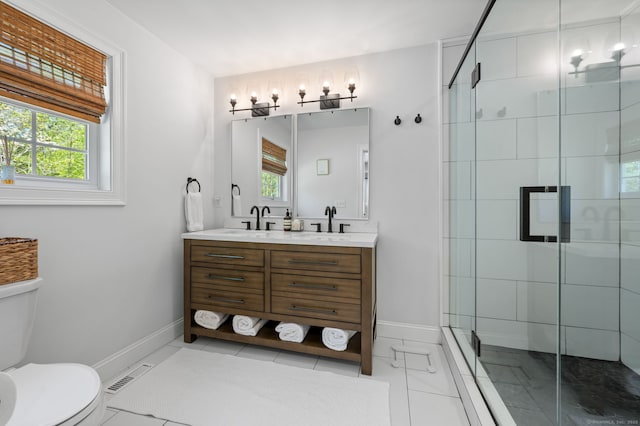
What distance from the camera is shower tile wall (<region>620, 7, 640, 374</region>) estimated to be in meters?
1.04

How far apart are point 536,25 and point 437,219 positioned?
4.32 ft

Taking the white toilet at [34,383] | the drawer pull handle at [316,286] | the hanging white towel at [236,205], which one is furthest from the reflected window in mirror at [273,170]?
the white toilet at [34,383]

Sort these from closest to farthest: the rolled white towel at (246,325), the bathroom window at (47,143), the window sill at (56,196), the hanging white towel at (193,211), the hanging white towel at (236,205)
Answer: the window sill at (56,196), the bathroom window at (47,143), the rolled white towel at (246,325), the hanging white towel at (193,211), the hanging white towel at (236,205)

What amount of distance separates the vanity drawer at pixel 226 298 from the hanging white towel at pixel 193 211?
52cm

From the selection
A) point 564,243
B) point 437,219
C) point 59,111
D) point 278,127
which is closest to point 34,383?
point 59,111

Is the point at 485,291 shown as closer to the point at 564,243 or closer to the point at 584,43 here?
the point at 564,243

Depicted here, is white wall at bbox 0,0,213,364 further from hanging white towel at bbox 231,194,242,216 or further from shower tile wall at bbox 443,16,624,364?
shower tile wall at bbox 443,16,624,364

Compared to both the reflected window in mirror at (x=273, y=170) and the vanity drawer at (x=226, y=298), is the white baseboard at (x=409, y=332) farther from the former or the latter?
the reflected window in mirror at (x=273, y=170)

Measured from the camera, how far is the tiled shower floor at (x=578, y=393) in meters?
1.05

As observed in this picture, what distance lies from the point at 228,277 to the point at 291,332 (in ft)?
2.00

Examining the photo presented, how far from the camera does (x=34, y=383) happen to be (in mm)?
982

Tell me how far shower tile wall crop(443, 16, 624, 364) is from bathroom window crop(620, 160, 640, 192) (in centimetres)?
2

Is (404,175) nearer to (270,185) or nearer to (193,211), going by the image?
(270,185)

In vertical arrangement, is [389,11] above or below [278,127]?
above
